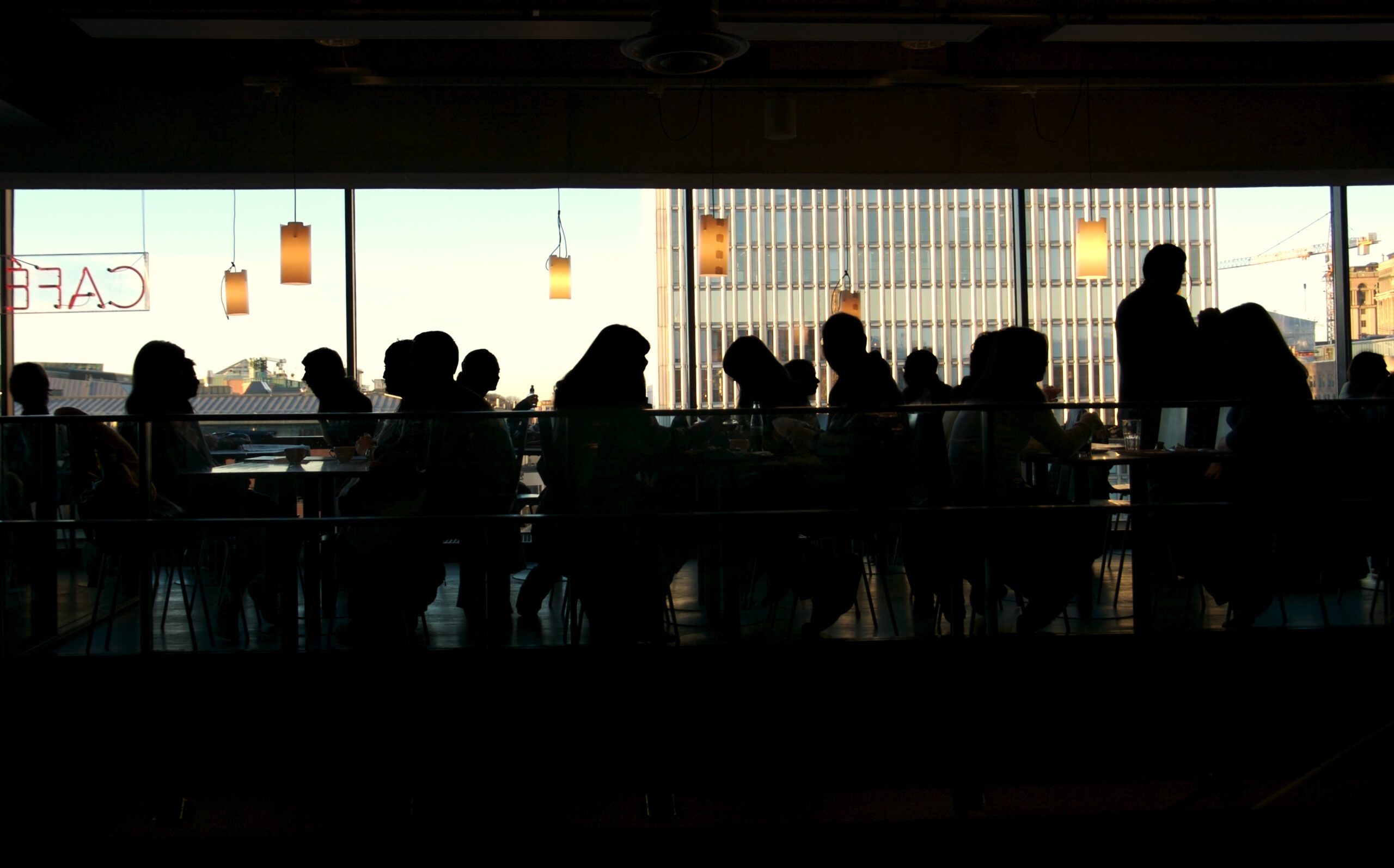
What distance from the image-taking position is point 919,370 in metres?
4.83

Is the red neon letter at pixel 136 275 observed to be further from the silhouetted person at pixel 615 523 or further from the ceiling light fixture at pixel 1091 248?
the ceiling light fixture at pixel 1091 248

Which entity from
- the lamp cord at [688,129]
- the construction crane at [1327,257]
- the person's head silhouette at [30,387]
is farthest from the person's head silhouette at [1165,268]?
the person's head silhouette at [30,387]

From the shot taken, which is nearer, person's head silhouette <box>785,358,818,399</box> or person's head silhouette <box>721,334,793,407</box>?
person's head silhouette <box>721,334,793,407</box>

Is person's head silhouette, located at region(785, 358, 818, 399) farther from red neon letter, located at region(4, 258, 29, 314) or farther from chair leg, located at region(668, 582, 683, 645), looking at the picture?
red neon letter, located at region(4, 258, 29, 314)

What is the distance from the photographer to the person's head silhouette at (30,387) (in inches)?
169

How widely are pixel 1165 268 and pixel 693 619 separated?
1.72 m

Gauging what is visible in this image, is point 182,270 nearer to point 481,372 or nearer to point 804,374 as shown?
point 481,372

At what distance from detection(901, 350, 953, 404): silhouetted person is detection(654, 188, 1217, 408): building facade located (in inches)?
6.6

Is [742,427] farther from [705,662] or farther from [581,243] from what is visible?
[581,243]

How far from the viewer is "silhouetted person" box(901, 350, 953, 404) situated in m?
4.80

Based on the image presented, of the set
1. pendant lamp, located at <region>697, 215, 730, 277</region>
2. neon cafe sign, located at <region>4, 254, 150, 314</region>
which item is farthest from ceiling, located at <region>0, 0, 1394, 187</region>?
pendant lamp, located at <region>697, 215, 730, 277</region>

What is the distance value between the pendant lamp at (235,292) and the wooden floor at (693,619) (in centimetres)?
355

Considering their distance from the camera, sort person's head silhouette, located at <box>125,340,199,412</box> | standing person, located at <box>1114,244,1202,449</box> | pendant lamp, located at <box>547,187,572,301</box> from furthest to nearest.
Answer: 1. pendant lamp, located at <box>547,187,572,301</box>
2. person's head silhouette, located at <box>125,340,199,412</box>
3. standing person, located at <box>1114,244,1202,449</box>

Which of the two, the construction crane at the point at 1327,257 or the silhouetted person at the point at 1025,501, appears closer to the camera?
the silhouetted person at the point at 1025,501
